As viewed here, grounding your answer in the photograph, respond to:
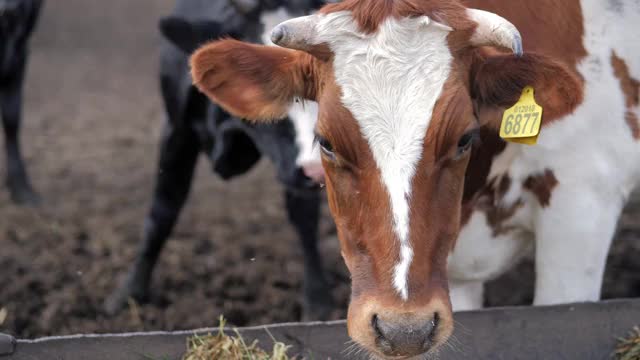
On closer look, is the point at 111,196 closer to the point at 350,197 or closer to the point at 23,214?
the point at 23,214

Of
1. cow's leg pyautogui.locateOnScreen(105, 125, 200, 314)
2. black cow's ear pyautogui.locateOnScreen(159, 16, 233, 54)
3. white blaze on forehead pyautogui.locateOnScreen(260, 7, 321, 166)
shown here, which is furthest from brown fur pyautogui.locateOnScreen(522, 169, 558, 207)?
cow's leg pyautogui.locateOnScreen(105, 125, 200, 314)

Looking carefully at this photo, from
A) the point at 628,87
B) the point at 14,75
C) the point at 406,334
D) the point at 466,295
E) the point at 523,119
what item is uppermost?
the point at 523,119

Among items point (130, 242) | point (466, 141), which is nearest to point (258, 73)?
point (466, 141)

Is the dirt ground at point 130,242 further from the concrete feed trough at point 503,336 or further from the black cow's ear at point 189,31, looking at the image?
the concrete feed trough at point 503,336

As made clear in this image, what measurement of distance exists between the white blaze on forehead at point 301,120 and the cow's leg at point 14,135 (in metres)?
2.71

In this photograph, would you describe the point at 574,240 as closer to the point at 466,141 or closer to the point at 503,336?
the point at 503,336

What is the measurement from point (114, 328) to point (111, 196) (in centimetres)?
195

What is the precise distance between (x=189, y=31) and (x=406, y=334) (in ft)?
7.35

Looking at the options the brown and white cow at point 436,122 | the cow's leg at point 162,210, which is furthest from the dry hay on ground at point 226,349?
the cow's leg at point 162,210

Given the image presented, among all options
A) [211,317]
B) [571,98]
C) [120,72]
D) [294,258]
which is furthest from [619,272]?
[120,72]

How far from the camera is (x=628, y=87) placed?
3.10 m

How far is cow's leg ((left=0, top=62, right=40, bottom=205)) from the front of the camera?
6090mm

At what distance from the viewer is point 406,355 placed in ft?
7.50

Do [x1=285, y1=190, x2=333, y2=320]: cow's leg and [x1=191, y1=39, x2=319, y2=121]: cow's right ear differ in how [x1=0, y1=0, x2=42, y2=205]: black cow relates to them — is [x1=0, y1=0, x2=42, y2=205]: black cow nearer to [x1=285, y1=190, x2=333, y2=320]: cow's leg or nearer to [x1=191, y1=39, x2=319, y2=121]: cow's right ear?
[x1=285, y1=190, x2=333, y2=320]: cow's leg
